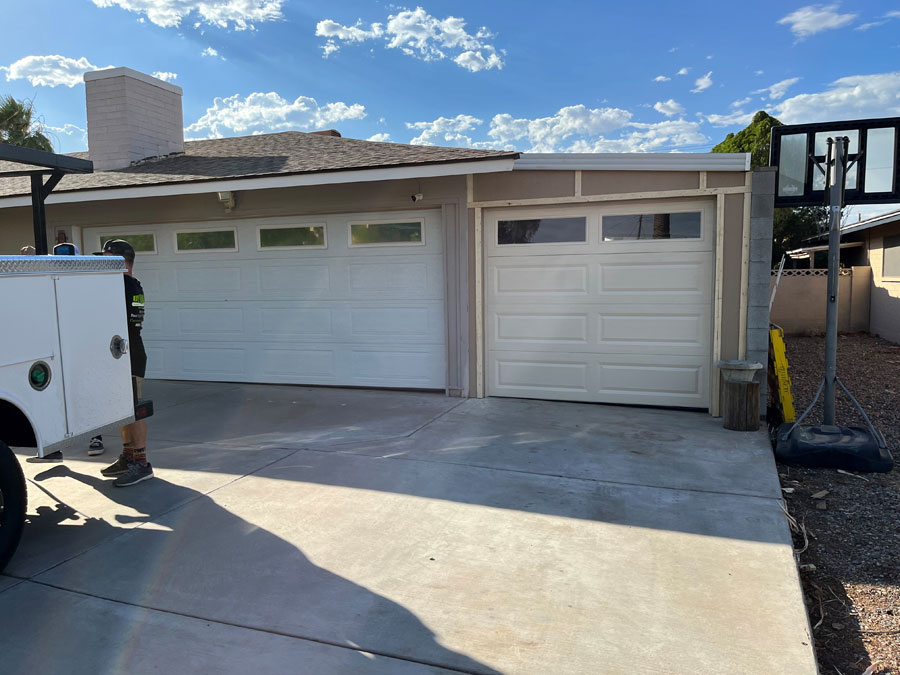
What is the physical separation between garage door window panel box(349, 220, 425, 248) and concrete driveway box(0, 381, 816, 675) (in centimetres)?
297

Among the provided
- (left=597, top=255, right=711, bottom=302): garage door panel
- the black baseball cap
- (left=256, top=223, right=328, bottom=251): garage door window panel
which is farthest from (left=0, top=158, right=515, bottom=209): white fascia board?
the black baseball cap

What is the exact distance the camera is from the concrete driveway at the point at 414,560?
114 inches

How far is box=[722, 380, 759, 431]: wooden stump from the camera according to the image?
648cm

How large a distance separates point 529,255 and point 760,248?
252cm

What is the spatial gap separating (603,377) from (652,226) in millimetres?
Result: 1830

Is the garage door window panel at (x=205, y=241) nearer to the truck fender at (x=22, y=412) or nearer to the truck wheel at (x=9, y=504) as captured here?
the truck fender at (x=22, y=412)

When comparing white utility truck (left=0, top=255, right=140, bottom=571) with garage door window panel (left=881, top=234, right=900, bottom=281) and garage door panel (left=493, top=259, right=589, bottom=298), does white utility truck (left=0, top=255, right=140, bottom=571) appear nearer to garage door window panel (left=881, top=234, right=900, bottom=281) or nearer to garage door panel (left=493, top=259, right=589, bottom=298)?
garage door panel (left=493, top=259, right=589, bottom=298)

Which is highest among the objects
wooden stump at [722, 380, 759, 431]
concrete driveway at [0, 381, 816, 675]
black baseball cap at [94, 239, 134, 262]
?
black baseball cap at [94, 239, 134, 262]

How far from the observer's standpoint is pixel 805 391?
30.4 ft

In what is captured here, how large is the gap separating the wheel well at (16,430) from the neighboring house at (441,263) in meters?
4.54

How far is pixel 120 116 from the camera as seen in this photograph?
10492 mm

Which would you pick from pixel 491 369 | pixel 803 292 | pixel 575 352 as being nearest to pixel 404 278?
pixel 491 369

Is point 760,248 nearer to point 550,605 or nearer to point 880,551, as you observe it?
point 880,551

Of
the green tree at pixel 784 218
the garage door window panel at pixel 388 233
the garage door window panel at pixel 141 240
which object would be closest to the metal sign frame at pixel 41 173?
the garage door window panel at pixel 388 233
